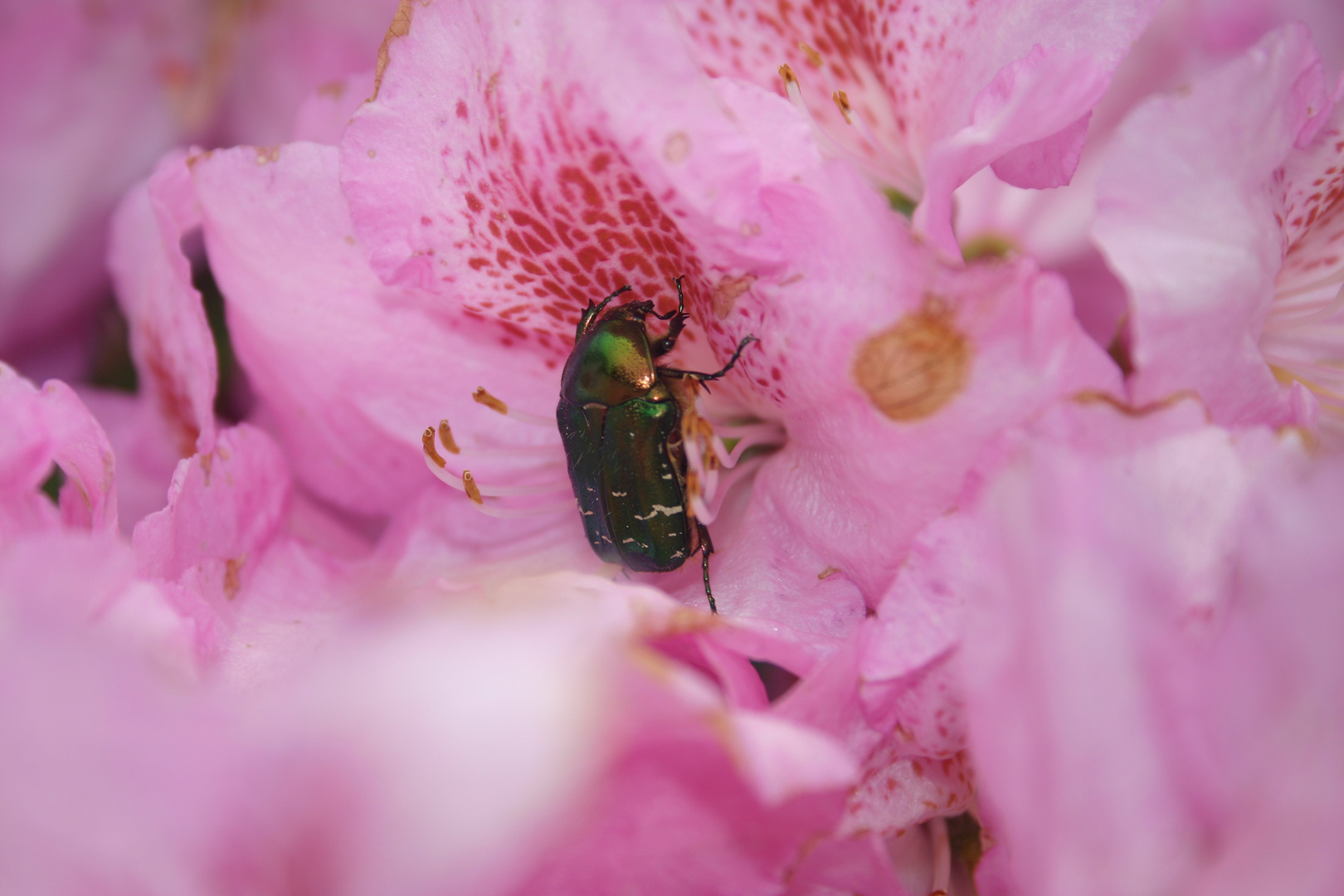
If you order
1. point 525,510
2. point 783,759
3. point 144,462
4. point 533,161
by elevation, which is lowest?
point 144,462

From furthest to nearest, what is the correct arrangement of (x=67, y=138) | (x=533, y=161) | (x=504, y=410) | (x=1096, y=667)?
(x=67, y=138) → (x=504, y=410) → (x=533, y=161) → (x=1096, y=667)

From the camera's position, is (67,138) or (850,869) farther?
(67,138)

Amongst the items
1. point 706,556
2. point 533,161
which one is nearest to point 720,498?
point 706,556

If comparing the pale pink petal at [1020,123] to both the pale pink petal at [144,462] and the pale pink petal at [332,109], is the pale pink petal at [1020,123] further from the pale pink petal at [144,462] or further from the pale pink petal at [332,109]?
the pale pink petal at [144,462]

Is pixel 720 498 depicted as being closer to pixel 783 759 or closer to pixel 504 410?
pixel 504 410

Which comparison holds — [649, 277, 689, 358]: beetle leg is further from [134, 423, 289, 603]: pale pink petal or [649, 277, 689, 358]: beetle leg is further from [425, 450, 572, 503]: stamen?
[134, 423, 289, 603]: pale pink petal
